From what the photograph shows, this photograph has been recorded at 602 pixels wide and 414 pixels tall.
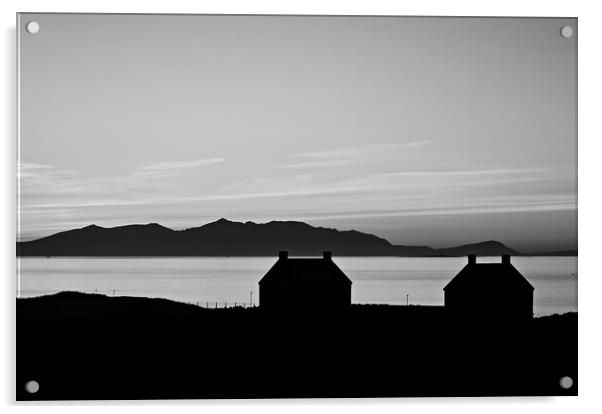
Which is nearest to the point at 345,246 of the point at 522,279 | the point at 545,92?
the point at 522,279

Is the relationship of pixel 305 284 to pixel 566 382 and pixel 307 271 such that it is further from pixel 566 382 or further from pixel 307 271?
pixel 566 382

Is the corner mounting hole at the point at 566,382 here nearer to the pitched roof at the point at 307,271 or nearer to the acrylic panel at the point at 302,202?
the acrylic panel at the point at 302,202

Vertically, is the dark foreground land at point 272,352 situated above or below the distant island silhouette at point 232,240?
below

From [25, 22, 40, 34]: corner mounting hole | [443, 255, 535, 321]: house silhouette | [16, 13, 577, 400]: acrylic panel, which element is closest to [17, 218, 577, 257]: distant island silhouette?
[16, 13, 577, 400]: acrylic panel

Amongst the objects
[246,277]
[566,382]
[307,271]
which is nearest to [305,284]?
[307,271]

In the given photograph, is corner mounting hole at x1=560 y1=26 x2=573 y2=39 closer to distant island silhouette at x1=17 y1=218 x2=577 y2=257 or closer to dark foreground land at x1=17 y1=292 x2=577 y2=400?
distant island silhouette at x1=17 y1=218 x2=577 y2=257

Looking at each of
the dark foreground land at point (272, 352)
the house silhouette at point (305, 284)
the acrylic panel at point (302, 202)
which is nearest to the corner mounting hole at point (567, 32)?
the acrylic panel at point (302, 202)

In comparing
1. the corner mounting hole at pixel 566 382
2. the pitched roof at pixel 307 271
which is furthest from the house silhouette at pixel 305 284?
the corner mounting hole at pixel 566 382

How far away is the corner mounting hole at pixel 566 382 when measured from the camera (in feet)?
7.45

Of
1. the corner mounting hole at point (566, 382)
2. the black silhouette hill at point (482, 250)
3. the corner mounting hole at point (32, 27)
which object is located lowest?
the corner mounting hole at point (566, 382)

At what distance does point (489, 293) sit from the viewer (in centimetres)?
229

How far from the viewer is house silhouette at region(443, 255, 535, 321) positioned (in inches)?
89.7
